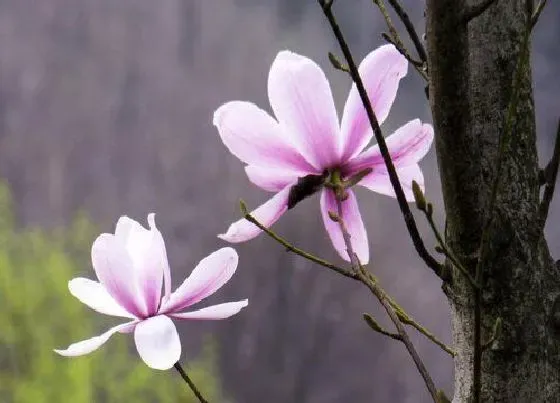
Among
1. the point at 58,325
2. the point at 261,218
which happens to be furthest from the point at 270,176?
the point at 58,325

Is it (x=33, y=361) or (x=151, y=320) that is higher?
(x=33, y=361)

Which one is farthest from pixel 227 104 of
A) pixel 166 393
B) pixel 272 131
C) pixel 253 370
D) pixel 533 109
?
pixel 253 370

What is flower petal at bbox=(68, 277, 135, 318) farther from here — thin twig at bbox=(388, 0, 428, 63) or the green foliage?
the green foliage

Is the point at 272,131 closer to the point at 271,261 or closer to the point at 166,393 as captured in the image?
the point at 166,393

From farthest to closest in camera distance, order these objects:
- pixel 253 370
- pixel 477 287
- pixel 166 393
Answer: pixel 253 370 → pixel 166 393 → pixel 477 287

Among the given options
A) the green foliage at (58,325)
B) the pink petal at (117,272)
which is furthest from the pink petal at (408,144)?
the green foliage at (58,325)

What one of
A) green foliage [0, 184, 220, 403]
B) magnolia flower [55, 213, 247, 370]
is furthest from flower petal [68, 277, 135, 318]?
green foliage [0, 184, 220, 403]
